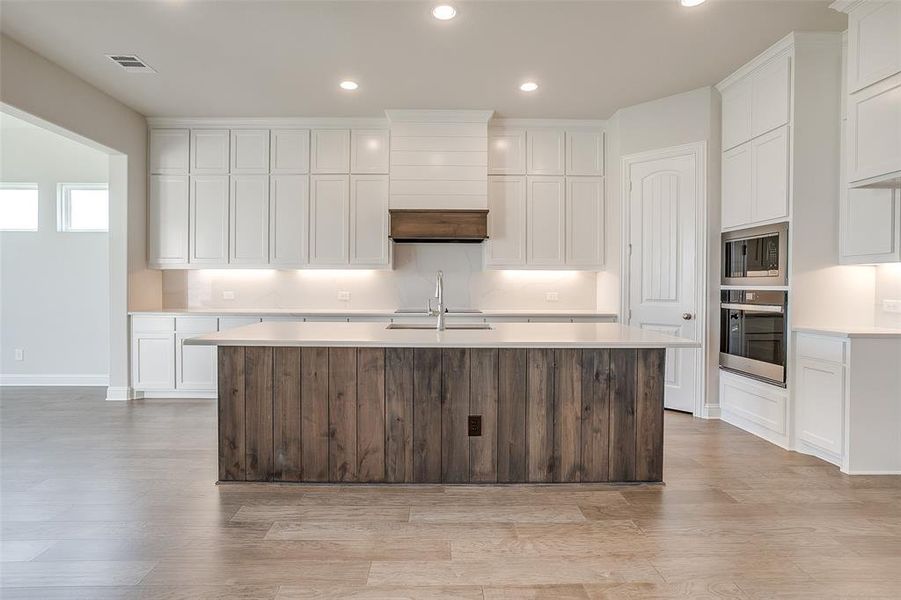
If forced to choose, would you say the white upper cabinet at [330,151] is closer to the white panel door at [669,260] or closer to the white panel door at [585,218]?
the white panel door at [585,218]

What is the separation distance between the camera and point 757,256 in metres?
3.96

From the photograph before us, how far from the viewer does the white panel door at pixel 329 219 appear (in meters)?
5.43

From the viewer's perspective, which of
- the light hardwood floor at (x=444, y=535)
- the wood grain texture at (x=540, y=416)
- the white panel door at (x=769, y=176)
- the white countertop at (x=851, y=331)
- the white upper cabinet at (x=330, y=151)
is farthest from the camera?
the white upper cabinet at (x=330, y=151)

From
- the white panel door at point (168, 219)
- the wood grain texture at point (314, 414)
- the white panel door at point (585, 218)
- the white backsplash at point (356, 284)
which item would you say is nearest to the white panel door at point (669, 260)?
the white panel door at point (585, 218)

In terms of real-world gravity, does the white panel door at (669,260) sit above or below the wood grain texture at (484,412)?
above

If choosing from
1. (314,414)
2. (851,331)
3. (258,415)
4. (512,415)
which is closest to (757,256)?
(851,331)

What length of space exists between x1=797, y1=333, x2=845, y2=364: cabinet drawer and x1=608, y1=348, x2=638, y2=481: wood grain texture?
4.42 ft

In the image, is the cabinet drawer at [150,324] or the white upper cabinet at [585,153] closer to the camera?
the cabinet drawer at [150,324]

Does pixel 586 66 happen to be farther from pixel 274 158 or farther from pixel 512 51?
pixel 274 158

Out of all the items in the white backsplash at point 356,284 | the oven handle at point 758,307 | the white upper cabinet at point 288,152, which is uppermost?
the white upper cabinet at point 288,152

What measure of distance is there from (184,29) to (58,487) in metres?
2.87

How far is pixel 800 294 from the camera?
11.8 ft

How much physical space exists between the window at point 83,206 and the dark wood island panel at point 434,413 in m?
4.19

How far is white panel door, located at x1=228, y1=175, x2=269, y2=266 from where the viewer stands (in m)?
5.43
